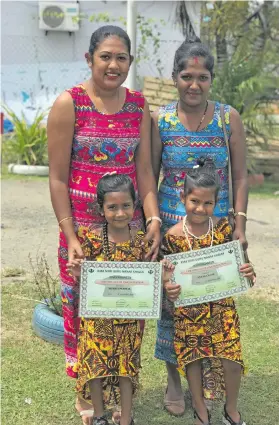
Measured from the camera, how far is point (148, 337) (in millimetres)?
4555

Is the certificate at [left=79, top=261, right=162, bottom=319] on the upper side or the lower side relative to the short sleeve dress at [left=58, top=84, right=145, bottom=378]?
lower

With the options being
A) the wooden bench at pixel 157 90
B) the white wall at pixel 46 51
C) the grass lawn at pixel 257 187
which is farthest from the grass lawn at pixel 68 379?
the white wall at pixel 46 51

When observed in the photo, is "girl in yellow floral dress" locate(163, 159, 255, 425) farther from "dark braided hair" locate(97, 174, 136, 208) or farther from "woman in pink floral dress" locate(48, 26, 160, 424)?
"dark braided hair" locate(97, 174, 136, 208)

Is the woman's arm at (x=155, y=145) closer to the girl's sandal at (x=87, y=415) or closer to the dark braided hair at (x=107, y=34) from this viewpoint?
the dark braided hair at (x=107, y=34)

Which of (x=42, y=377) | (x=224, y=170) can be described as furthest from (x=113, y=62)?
(x=42, y=377)

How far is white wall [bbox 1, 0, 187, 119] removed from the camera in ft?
43.2

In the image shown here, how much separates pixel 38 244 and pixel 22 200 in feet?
7.43

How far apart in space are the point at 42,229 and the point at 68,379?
Result: 364 cm

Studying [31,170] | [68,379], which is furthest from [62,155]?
[31,170]

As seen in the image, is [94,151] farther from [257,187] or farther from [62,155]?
[257,187]

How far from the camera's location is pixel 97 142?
3.09 meters

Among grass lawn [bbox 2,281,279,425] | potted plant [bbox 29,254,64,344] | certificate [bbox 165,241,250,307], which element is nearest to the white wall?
grass lawn [bbox 2,281,279,425]

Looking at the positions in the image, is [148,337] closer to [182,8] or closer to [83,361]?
[83,361]

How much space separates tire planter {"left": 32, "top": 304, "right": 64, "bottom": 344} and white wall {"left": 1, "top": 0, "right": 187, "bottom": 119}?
31.7 ft
